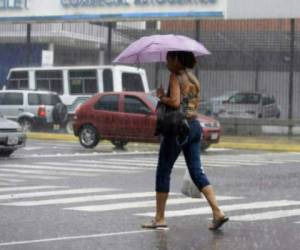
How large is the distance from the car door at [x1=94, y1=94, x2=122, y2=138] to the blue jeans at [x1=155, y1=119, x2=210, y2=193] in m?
16.5

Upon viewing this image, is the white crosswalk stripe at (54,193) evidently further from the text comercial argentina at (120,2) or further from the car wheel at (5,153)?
the text comercial argentina at (120,2)

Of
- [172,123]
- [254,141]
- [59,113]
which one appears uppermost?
[172,123]

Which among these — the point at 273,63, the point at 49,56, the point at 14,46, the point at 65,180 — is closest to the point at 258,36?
the point at 273,63

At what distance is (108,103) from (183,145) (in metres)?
17.1

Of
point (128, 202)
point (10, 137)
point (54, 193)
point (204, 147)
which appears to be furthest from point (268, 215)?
point (204, 147)

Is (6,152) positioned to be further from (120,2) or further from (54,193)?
(120,2)

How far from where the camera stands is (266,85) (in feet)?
122

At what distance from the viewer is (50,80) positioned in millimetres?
38812

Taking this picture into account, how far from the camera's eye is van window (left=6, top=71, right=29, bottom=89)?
3942 centimetres

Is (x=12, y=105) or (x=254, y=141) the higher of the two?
(x=12, y=105)

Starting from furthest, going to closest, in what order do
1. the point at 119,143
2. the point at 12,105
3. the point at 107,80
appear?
1. the point at 107,80
2. the point at 12,105
3. the point at 119,143

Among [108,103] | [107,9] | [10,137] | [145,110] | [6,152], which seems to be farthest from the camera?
[107,9]

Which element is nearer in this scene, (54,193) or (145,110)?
(54,193)

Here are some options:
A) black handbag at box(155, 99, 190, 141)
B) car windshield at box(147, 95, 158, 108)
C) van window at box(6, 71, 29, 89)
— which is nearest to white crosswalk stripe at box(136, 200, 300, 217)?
black handbag at box(155, 99, 190, 141)
